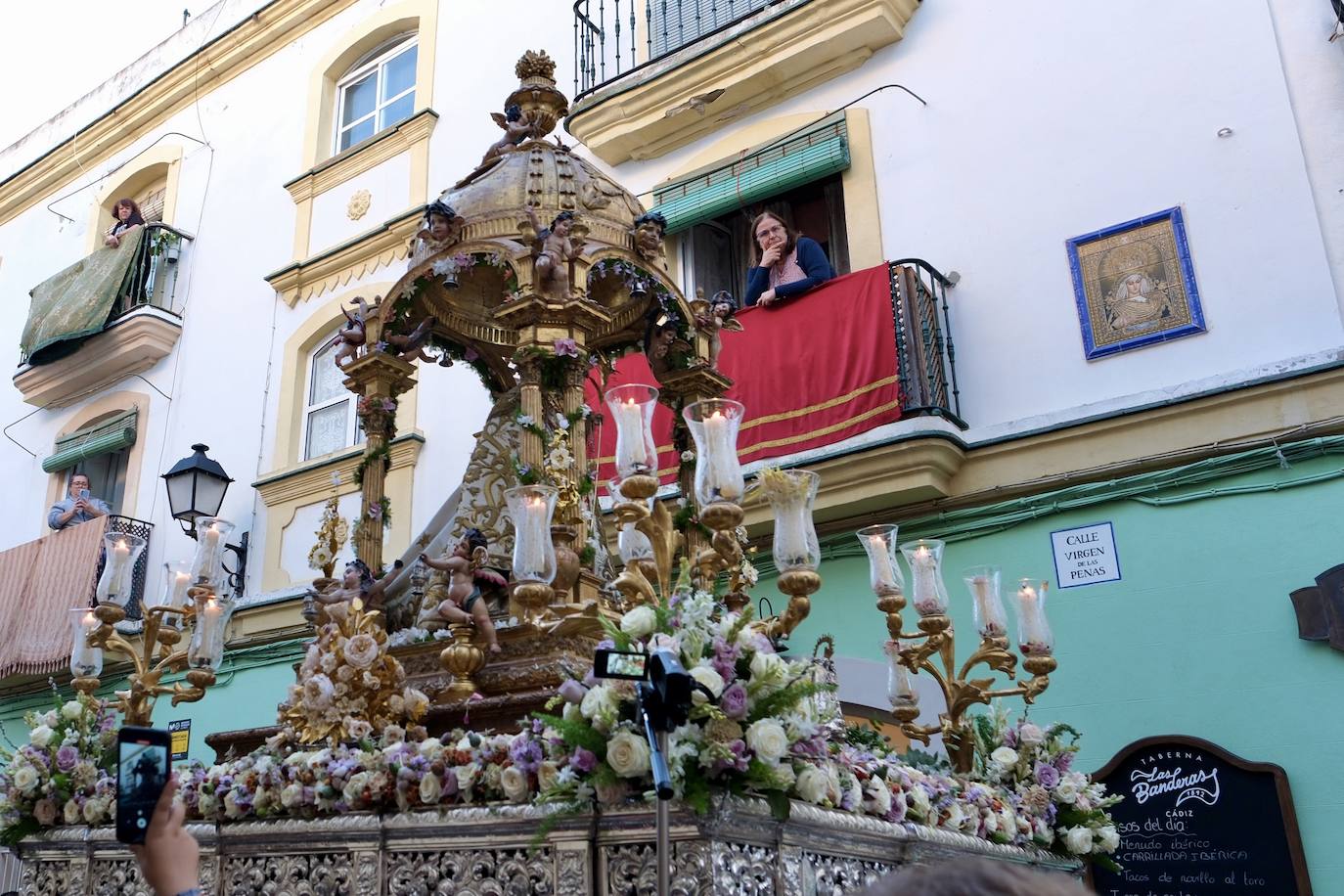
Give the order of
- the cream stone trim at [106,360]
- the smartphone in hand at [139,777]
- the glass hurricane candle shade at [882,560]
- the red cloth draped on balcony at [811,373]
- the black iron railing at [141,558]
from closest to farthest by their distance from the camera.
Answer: the smartphone in hand at [139,777], the glass hurricane candle shade at [882,560], the red cloth draped on balcony at [811,373], the black iron railing at [141,558], the cream stone trim at [106,360]

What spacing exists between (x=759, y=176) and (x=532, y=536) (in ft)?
17.4

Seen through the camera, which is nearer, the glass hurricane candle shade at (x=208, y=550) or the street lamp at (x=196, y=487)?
the glass hurricane candle shade at (x=208, y=550)

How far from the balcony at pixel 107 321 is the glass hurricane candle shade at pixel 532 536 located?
946 centimetres

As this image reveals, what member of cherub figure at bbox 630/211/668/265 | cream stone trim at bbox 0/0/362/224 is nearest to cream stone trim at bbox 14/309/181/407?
cream stone trim at bbox 0/0/362/224

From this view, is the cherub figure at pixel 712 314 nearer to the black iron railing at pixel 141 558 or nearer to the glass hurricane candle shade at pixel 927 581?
the glass hurricane candle shade at pixel 927 581

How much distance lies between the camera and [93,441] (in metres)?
12.4

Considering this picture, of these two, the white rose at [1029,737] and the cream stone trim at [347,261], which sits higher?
the cream stone trim at [347,261]

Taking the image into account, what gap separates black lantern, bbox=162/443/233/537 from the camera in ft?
32.3

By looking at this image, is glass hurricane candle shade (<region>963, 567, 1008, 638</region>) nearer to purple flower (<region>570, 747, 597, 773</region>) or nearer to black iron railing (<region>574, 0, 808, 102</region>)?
purple flower (<region>570, 747, 597, 773</region>)

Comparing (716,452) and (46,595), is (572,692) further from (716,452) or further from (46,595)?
(46,595)

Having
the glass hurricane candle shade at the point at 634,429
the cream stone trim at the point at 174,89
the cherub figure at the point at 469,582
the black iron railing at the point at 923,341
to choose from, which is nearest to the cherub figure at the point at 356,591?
the cherub figure at the point at 469,582

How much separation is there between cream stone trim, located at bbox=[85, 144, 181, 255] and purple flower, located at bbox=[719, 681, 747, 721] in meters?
11.9

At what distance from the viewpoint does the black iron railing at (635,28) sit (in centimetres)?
903

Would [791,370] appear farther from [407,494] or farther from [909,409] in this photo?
[407,494]
